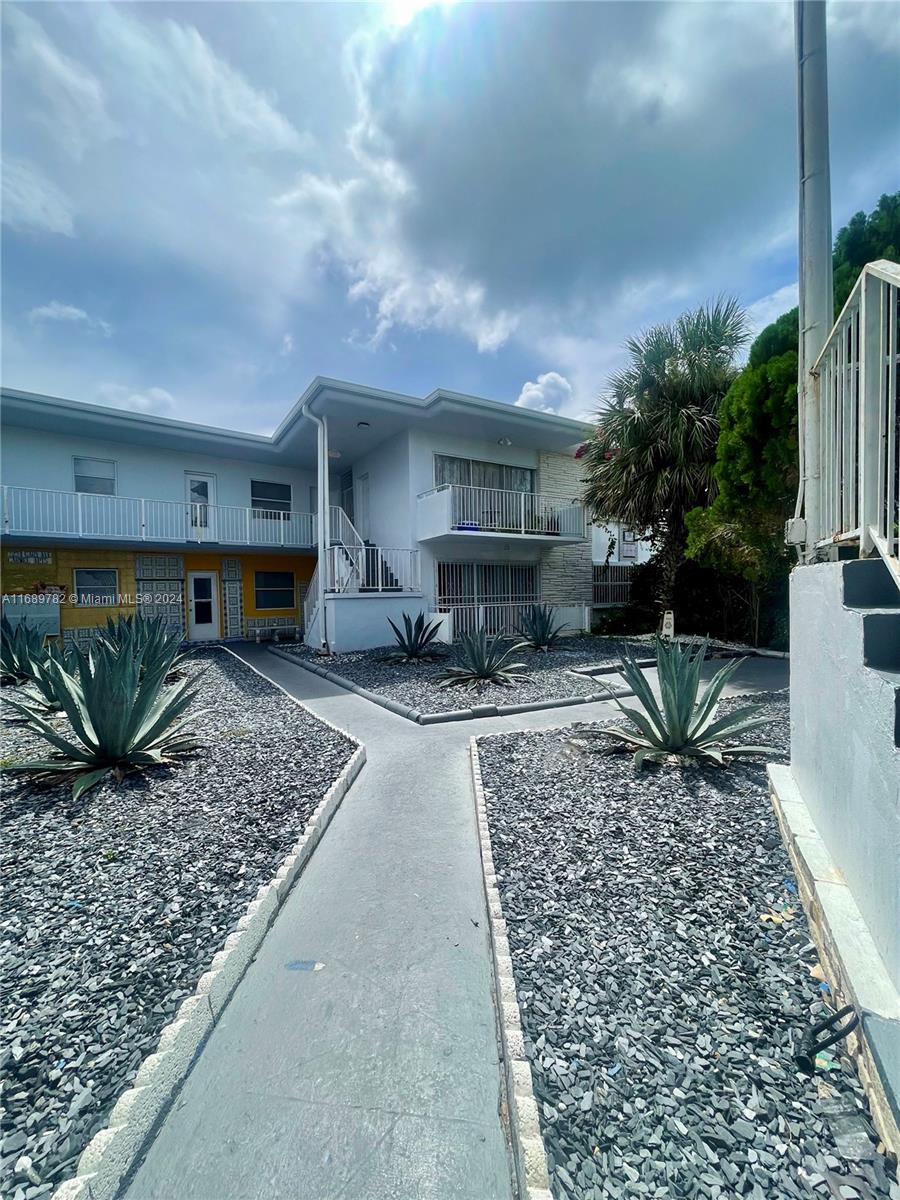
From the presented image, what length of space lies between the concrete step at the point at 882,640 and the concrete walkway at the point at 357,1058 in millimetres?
1910

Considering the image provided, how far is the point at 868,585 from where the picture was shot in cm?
206

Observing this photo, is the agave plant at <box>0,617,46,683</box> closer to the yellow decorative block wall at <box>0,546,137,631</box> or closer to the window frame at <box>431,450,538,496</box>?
the yellow decorative block wall at <box>0,546,137,631</box>

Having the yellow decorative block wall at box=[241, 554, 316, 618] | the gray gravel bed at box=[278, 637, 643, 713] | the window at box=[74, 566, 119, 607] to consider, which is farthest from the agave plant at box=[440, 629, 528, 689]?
the window at box=[74, 566, 119, 607]

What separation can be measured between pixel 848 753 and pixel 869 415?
143 cm

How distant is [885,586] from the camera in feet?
6.71

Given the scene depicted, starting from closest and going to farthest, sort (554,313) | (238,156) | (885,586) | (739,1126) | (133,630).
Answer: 1. (739,1126)
2. (885,586)
3. (238,156)
4. (133,630)
5. (554,313)

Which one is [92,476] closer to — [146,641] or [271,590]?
[271,590]

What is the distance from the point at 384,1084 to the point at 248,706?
17.8ft

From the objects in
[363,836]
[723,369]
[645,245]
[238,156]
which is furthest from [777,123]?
[723,369]

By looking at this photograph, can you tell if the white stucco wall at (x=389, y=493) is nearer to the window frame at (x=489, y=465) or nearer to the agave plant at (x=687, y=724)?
the window frame at (x=489, y=465)

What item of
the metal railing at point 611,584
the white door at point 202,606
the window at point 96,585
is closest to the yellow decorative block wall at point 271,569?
the white door at point 202,606

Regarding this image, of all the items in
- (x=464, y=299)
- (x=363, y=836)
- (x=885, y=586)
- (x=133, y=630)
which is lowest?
(x=363, y=836)

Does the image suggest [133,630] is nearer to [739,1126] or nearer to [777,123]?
[739,1126]

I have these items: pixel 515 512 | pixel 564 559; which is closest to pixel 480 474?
pixel 515 512
